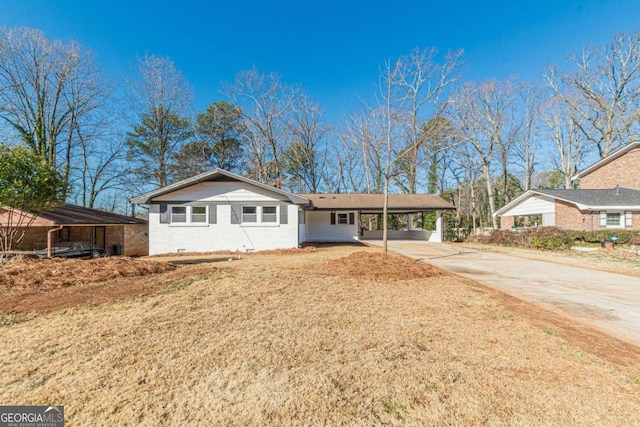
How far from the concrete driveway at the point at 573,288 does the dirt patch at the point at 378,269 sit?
1.45m

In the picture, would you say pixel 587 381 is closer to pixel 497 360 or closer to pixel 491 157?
pixel 497 360

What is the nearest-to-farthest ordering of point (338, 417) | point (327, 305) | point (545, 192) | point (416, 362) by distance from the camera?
point (338, 417)
point (416, 362)
point (327, 305)
point (545, 192)

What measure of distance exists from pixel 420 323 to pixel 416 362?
1.25m

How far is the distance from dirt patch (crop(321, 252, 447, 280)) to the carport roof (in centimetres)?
858

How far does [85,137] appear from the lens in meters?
22.4

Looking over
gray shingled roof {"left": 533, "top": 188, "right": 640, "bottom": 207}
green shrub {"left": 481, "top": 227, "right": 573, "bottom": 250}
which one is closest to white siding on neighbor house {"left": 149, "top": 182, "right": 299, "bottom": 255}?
green shrub {"left": 481, "top": 227, "right": 573, "bottom": 250}

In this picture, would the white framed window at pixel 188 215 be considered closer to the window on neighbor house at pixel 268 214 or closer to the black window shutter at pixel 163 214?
the black window shutter at pixel 163 214

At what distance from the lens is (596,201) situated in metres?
17.1

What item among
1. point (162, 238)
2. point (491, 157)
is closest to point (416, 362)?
point (162, 238)

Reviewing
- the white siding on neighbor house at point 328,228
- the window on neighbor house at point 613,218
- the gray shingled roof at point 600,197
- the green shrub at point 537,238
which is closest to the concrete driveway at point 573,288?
the green shrub at point 537,238

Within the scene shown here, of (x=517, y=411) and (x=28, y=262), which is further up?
(x=28, y=262)

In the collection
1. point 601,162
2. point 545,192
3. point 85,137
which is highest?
point 85,137

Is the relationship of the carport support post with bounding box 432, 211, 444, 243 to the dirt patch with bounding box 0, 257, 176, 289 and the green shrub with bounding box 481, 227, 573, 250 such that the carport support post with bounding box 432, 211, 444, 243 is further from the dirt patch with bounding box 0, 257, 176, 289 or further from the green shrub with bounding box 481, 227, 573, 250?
the dirt patch with bounding box 0, 257, 176, 289

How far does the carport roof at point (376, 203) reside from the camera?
17.8 meters
